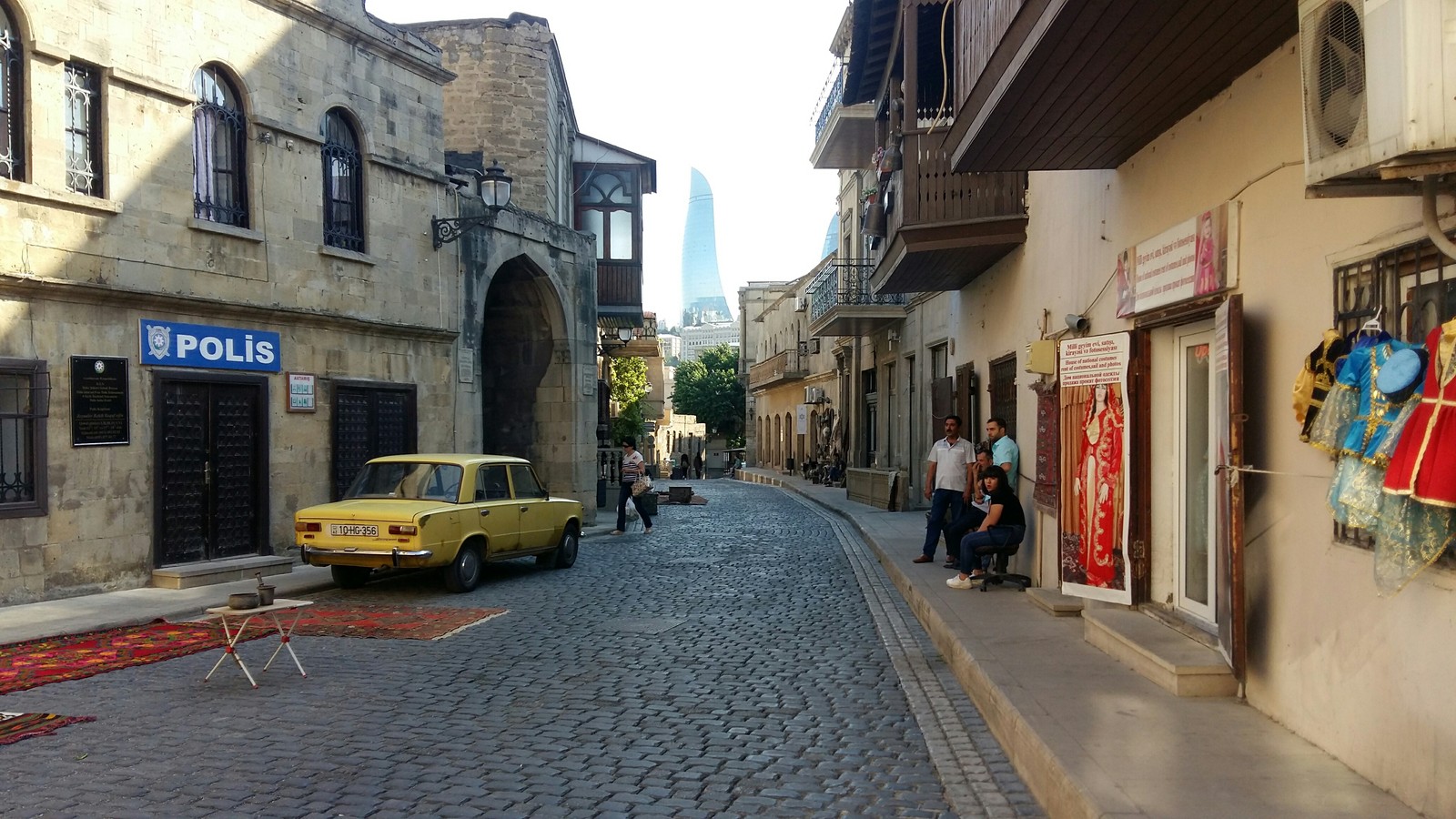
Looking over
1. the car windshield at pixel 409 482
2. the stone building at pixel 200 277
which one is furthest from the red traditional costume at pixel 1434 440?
the stone building at pixel 200 277

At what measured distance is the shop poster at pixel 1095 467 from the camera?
8.10 m

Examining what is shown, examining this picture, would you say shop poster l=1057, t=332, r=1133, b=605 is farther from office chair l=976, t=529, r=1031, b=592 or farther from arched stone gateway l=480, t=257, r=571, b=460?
arched stone gateway l=480, t=257, r=571, b=460

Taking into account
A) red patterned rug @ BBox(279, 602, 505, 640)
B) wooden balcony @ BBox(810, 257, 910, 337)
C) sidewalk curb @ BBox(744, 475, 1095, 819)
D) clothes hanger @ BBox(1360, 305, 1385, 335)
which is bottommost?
red patterned rug @ BBox(279, 602, 505, 640)

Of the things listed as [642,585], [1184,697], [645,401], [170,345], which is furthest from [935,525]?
[645,401]

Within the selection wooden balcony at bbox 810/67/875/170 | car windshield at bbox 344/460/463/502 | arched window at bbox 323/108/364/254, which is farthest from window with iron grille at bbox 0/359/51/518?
wooden balcony at bbox 810/67/875/170

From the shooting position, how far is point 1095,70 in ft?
21.5

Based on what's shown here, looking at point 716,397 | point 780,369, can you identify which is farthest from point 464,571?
→ point 716,397

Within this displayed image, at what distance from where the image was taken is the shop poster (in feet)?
26.6

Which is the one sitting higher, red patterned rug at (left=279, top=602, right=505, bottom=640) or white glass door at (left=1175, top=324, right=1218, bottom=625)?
white glass door at (left=1175, top=324, right=1218, bottom=625)

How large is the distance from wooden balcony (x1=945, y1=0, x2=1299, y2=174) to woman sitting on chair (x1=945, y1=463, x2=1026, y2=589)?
310 centimetres

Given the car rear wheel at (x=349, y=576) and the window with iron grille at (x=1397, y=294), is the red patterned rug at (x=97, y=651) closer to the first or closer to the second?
the car rear wheel at (x=349, y=576)

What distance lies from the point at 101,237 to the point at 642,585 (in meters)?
6.79

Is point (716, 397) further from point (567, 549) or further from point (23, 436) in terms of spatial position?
point (23, 436)

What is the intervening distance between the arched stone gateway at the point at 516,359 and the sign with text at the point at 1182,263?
1427 centimetres
